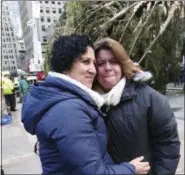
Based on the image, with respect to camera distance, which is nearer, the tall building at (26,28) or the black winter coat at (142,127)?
the black winter coat at (142,127)

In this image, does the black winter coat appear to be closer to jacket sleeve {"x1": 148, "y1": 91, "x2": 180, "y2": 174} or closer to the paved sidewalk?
jacket sleeve {"x1": 148, "y1": 91, "x2": 180, "y2": 174}

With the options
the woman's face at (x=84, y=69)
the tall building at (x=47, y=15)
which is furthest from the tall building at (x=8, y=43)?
the woman's face at (x=84, y=69)

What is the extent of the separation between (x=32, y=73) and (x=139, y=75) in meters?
0.56

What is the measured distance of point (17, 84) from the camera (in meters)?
→ 1.48

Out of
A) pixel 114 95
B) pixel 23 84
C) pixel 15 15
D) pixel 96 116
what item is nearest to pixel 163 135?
pixel 114 95

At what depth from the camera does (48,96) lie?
0.81 meters

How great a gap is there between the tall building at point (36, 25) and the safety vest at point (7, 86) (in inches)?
5.9

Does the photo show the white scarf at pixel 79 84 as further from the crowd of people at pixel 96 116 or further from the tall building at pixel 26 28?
the tall building at pixel 26 28

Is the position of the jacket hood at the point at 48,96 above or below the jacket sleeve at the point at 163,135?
above

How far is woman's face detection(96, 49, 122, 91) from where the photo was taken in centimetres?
100

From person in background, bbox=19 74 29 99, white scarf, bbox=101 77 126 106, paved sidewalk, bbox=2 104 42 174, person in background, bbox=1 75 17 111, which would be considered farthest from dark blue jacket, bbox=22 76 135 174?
paved sidewalk, bbox=2 104 42 174

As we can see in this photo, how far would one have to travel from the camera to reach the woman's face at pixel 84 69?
2.84ft

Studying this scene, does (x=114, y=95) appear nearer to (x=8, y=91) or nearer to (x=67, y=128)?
(x=67, y=128)

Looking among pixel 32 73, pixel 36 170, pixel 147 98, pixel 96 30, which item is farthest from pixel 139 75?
pixel 36 170
